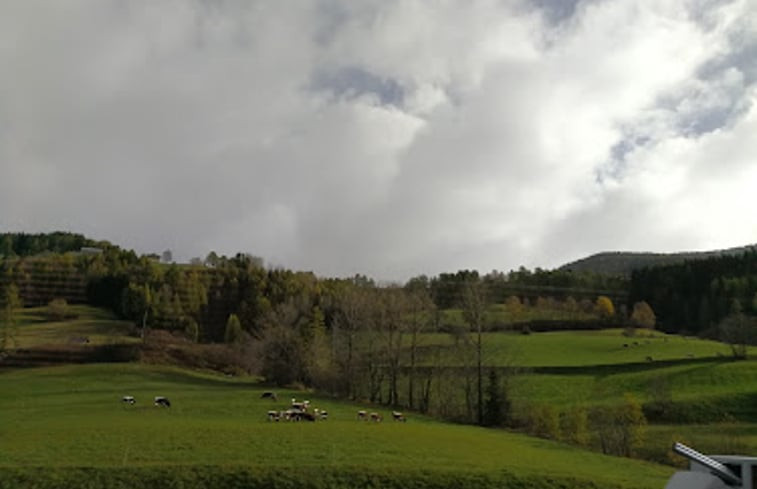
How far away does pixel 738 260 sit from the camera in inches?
5748

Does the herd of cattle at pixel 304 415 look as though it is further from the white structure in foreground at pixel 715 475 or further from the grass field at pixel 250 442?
the white structure in foreground at pixel 715 475

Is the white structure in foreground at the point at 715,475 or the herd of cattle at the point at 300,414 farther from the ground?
the white structure in foreground at the point at 715,475

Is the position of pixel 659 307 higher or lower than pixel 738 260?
lower

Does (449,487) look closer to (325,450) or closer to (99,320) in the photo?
(325,450)

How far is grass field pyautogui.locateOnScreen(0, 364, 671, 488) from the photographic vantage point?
88.1 ft

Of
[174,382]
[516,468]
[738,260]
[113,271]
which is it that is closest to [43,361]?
[174,382]

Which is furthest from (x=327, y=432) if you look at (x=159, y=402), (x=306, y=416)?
(x=159, y=402)

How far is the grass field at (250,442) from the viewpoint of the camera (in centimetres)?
2684

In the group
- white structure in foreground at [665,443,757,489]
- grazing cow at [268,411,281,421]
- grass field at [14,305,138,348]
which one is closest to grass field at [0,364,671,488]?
grazing cow at [268,411,281,421]

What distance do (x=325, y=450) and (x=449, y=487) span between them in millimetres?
7513

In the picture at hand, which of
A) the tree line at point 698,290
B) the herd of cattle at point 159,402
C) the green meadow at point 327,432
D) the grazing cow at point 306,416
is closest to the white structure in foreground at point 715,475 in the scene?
the green meadow at point 327,432

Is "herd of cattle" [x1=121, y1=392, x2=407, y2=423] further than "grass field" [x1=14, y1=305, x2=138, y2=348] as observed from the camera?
No

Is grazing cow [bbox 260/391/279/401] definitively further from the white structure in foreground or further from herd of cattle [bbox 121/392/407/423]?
the white structure in foreground

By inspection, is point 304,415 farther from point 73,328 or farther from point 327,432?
point 73,328
